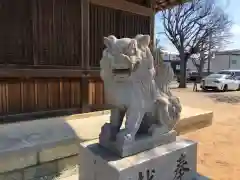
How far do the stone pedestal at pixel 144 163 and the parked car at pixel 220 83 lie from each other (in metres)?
13.1

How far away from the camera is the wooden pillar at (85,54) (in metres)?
4.15

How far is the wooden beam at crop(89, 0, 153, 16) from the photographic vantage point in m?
4.34

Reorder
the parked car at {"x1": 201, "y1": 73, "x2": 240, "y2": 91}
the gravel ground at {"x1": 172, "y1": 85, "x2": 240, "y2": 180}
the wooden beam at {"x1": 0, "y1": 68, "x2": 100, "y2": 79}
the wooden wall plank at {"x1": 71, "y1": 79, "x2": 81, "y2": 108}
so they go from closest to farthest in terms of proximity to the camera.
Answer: the gravel ground at {"x1": 172, "y1": 85, "x2": 240, "y2": 180}
the wooden beam at {"x1": 0, "y1": 68, "x2": 100, "y2": 79}
the wooden wall plank at {"x1": 71, "y1": 79, "x2": 81, "y2": 108}
the parked car at {"x1": 201, "y1": 73, "x2": 240, "y2": 91}

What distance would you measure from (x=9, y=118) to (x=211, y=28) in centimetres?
1727

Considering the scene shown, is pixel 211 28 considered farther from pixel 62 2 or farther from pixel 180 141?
pixel 180 141

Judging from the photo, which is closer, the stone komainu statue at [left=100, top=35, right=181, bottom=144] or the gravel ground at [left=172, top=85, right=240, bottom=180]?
the stone komainu statue at [left=100, top=35, right=181, bottom=144]

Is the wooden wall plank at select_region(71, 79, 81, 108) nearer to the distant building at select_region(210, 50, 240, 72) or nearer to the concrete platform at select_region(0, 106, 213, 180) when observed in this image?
the concrete platform at select_region(0, 106, 213, 180)

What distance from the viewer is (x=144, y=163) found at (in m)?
1.90

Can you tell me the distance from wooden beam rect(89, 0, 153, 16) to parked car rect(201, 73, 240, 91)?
35.6 ft

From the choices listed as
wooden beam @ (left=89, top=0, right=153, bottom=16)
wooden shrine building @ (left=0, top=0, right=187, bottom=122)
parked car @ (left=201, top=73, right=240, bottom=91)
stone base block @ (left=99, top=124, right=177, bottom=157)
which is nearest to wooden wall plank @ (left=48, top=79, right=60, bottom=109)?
wooden shrine building @ (left=0, top=0, right=187, bottom=122)

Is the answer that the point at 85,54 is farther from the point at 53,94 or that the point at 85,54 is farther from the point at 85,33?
the point at 53,94

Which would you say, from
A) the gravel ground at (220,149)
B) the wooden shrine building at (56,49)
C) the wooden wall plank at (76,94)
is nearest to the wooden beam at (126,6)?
the wooden shrine building at (56,49)

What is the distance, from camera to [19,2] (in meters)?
3.50

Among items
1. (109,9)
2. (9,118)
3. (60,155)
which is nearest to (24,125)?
(9,118)
